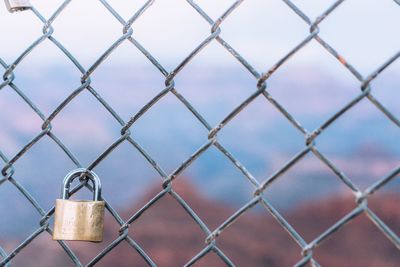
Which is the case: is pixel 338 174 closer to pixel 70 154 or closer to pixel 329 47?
pixel 329 47

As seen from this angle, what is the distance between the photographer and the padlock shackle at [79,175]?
1056mm

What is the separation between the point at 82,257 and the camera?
3357 mm

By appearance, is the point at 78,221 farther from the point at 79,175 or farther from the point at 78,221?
the point at 79,175

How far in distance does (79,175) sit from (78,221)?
0.38ft

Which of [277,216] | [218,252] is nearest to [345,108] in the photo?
[277,216]

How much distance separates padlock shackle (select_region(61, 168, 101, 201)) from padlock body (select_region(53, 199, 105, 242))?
0.04 meters

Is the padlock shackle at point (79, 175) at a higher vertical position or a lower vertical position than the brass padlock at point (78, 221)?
higher

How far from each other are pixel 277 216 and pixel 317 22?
31cm

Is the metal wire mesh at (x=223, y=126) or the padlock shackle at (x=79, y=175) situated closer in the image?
the metal wire mesh at (x=223, y=126)

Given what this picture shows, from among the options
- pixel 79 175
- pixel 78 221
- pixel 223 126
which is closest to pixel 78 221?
pixel 78 221

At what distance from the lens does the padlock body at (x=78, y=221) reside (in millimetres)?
1001

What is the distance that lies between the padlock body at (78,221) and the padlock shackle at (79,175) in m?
0.04

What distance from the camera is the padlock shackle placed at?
3.46 ft

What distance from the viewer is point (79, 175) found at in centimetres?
109
